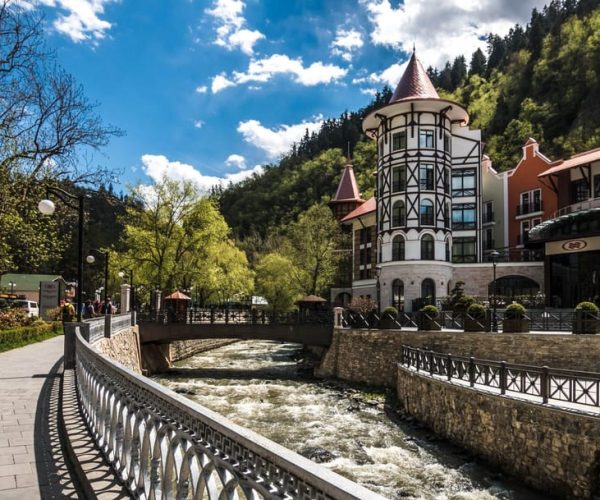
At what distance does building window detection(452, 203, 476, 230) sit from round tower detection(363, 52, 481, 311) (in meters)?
1.55

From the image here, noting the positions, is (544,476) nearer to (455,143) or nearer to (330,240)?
(455,143)

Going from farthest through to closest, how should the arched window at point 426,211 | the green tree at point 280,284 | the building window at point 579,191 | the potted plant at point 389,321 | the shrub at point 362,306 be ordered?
1. the green tree at point 280,284
2. the arched window at point 426,211
3. the building window at point 579,191
4. the shrub at point 362,306
5. the potted plant at point 389,321

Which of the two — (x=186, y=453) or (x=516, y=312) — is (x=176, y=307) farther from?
(x=186, y=453)

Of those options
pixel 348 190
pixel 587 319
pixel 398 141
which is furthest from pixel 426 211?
pixel 348 190

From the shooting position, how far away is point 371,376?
2794 cm

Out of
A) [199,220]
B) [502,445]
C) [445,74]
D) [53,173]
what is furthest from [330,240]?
[445,74]

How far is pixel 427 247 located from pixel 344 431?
2335 cm

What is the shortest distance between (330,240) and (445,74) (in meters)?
94.2

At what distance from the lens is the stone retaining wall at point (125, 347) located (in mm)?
17156

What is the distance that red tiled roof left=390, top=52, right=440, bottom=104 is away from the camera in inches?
1586

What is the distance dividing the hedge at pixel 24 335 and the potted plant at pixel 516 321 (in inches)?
847

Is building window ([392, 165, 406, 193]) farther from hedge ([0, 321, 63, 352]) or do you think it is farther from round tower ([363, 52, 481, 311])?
hedge ([0, 321, 63, 352])

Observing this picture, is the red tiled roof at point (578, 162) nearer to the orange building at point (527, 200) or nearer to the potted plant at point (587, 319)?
the orange building at point (527, 200)

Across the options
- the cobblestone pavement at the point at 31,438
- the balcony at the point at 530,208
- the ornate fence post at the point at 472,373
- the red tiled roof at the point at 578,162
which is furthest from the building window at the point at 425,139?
the cobblestone pavement at the point at 31,438
